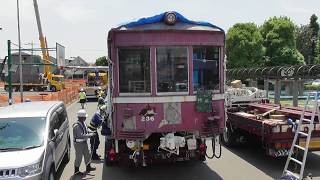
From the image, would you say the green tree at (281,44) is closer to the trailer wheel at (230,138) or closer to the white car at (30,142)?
the trailer wheel at (230,138)

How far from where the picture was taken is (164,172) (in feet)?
34.6

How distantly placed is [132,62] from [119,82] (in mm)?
482

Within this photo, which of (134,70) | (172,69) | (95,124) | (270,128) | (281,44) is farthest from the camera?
(281,44)

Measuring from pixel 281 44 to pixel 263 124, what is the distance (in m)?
44.1

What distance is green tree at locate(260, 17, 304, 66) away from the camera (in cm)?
5156

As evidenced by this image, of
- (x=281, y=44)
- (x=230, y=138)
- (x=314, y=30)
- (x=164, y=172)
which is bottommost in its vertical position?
(x=164, y=172)

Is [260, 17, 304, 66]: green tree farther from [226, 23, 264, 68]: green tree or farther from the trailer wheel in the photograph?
the trailer wheel

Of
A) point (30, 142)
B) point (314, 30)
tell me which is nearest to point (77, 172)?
point (30, 142)

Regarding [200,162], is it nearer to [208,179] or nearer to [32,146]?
[208,179]

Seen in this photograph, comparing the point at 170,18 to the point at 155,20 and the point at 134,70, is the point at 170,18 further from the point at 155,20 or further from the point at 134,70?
the point at 134,70

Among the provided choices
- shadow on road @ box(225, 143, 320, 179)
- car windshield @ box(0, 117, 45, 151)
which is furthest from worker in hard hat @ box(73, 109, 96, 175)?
shadow on road @ box(225, 143, 320, 179)

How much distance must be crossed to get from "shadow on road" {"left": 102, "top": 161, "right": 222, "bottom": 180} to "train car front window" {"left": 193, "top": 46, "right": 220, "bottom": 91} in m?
2.16

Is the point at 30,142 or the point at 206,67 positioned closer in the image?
the point at 30,142

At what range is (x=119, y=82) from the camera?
894cm
